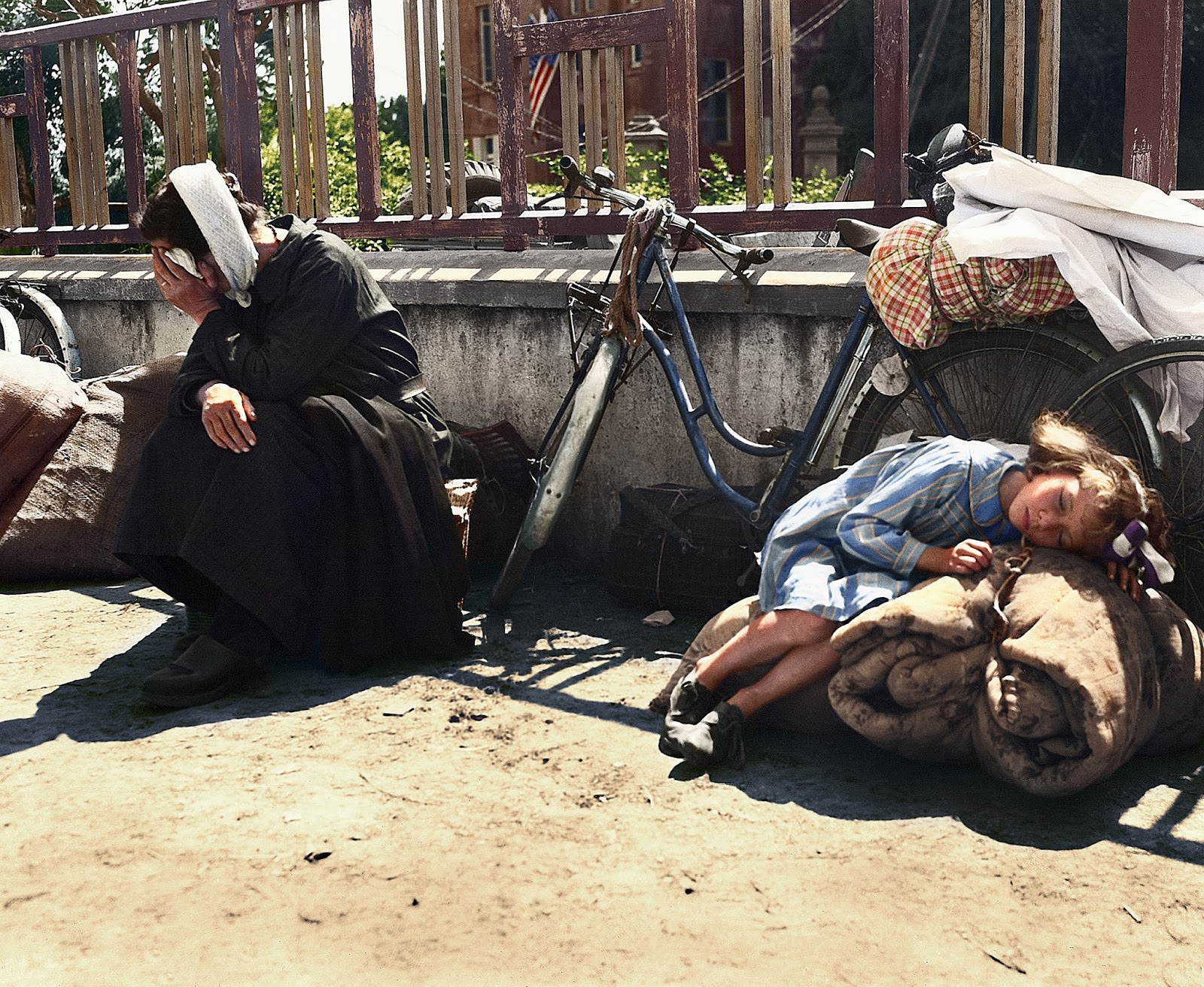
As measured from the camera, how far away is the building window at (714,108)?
2850 cm

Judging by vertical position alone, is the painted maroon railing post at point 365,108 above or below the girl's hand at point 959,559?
above

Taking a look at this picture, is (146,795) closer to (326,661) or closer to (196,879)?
(196,879)

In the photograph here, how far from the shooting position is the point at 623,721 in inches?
151

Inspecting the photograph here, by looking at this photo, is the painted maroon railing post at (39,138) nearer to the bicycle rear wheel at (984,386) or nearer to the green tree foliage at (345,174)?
the green tree foliage at (345,174)

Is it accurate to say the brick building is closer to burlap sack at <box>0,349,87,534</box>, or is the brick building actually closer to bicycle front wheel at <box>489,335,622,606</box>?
burlap sack at <box>0,349,87,534</box>

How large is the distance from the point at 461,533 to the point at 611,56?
2.14 metres

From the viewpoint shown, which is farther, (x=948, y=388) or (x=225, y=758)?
(x=948, y=388)

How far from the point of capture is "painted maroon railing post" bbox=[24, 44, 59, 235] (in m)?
8.16

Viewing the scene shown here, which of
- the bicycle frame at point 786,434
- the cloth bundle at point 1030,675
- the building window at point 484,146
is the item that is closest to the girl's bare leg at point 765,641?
the cloth bundle at point 1030,675

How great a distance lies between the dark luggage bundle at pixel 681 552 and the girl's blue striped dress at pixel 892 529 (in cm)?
90

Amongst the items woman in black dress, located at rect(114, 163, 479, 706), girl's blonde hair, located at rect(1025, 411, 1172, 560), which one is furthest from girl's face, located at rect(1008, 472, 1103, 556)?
woman in black dress, located at rect(114, 163, 479, 706)

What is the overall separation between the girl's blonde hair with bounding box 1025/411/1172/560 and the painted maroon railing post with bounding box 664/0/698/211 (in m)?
2.27

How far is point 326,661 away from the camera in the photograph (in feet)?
14.0

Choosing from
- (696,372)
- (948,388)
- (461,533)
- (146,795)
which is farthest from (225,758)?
(948,388)
